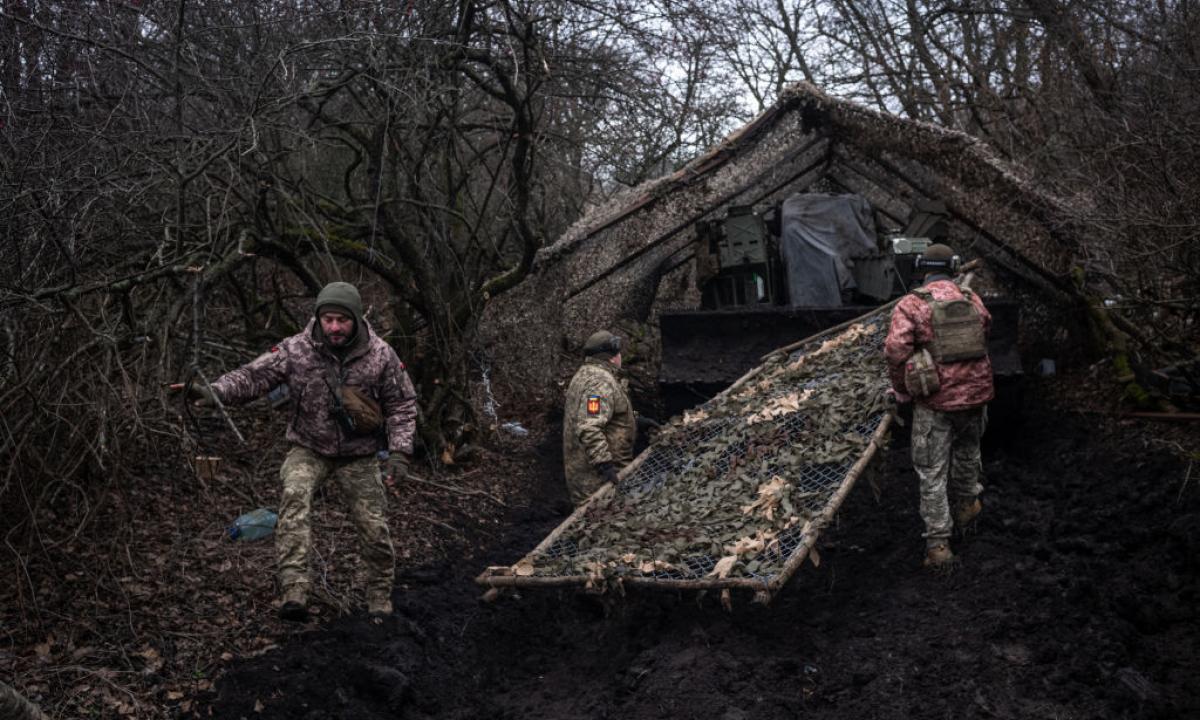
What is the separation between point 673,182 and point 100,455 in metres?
7.64

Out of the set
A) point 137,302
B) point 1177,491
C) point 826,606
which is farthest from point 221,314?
point 1177,491

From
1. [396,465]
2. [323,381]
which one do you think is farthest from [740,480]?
[323,381]

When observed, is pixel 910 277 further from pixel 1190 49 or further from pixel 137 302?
pixel 137 302

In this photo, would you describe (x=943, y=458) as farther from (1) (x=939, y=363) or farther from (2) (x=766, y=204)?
(2) (x=766, y=204)

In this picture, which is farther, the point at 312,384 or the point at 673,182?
the point at 673,182

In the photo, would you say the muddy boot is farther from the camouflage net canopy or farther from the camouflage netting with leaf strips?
the camouflage netting with leaf strips

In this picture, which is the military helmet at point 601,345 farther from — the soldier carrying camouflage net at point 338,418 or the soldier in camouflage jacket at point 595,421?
the soldier carrying camouflage net at point 338,418

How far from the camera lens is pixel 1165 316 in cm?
848

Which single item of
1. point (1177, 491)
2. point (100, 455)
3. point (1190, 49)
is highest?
point (1190, 49)

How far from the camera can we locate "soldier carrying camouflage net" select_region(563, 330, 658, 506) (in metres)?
7.59

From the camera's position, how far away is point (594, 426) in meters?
7.58

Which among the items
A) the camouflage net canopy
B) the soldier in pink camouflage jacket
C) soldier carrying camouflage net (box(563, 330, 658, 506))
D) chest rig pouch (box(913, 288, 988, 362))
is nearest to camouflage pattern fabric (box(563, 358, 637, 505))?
soldier carrying camouflage net (box(563, 330, 658, 506))

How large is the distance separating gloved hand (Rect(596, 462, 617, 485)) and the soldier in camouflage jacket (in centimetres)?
3

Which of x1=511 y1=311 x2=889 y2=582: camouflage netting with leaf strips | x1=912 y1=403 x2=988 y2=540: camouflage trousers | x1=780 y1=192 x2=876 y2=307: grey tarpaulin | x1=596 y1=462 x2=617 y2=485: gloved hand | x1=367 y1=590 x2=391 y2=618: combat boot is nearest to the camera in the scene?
x1=511 y1=311 x2=889 y2=582: camouflage netting with leaf strips
